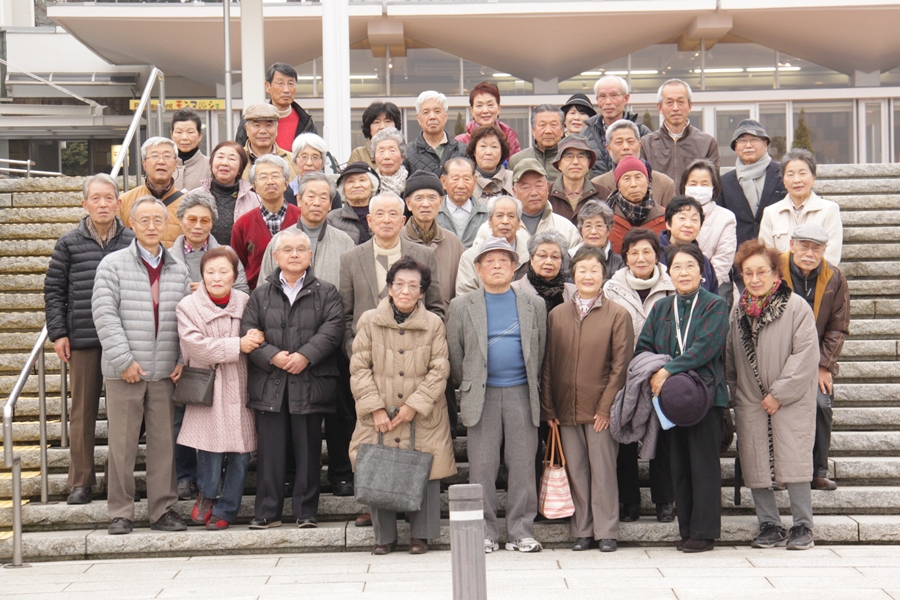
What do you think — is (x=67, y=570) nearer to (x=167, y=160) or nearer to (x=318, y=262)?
(x=318, y=262)

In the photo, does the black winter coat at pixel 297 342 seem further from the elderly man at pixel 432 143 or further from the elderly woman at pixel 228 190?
the elderly man at pixel 432 143

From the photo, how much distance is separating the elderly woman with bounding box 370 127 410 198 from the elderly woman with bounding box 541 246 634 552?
196 centimetres

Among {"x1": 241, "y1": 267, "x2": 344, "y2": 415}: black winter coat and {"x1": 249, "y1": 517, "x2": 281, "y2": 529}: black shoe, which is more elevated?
→ {"x1": 241, "y1": 267, "x2": 344, "y2": 415}: black winter coat

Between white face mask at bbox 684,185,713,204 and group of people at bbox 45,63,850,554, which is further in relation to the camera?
white face mask at bbox 684,185,713,204

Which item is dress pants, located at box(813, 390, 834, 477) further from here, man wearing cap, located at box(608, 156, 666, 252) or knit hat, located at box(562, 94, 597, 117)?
knit hat, located at box(562, 94, 597, 117)

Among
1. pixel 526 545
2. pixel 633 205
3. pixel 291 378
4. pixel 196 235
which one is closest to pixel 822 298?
pixel 633 205

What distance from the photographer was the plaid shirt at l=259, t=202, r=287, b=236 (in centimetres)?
787

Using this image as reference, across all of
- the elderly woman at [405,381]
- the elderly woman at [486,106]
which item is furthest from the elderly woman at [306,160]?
the elderly woman at [405,381]

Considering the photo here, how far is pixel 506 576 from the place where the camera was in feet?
20.2

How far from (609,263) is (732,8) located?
14.5 meters

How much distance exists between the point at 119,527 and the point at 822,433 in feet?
16.1

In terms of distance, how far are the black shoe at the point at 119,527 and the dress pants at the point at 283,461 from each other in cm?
89

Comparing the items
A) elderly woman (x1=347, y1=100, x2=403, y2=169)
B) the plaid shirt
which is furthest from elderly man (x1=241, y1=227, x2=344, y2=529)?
elderly woman (x1=347, y1=100, x2=403, y2=169)

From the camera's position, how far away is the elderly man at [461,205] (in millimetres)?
7934
